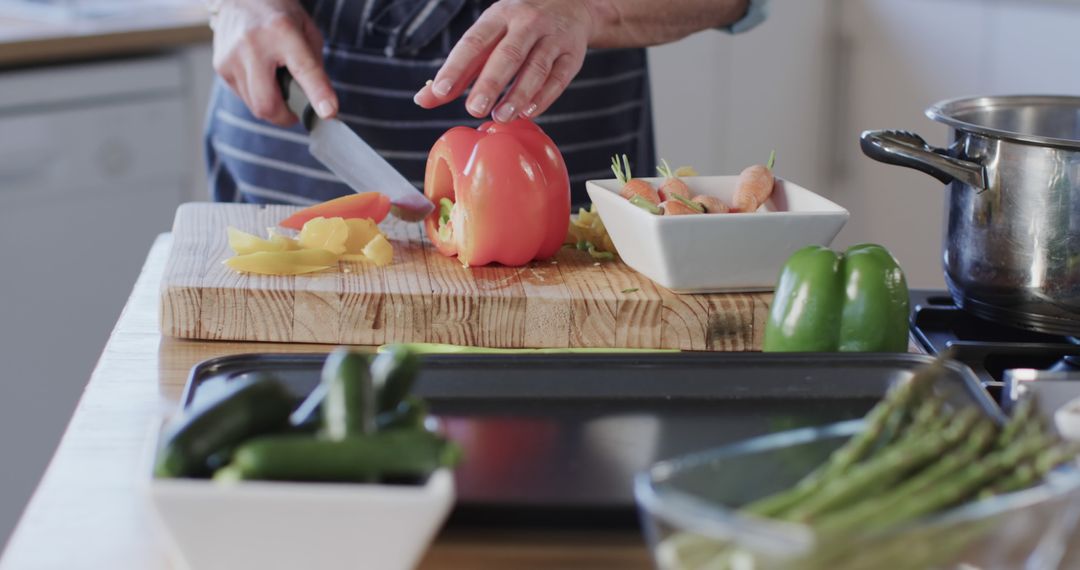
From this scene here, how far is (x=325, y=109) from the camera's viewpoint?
150 cm

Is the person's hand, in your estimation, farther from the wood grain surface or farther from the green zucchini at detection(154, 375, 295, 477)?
the green zucchini at detection(154, 375, 295, 477)

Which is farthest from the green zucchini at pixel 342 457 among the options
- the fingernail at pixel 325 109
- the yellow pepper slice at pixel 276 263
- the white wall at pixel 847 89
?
the white wall at pixel 847 89

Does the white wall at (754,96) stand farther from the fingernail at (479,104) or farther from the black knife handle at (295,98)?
the fingernail at (479,104)

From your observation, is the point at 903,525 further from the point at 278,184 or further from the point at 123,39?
the point at 123,39

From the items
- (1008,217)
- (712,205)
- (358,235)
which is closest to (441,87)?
(358,235)

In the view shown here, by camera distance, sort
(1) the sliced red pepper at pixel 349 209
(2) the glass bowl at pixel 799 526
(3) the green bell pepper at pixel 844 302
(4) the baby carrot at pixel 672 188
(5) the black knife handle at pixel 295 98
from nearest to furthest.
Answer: (2) the glass bowl at pixel 799 526
(3) the green bell pepper at pixel 844 302
(4) the baby carrot at pixel 672 188
(1) the sliced red pepper at pixel 349 209
(5) the black knife handle at pixel 295 98

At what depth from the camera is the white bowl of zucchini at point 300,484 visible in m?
0.69

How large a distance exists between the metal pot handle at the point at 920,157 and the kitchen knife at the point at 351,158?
50 cm

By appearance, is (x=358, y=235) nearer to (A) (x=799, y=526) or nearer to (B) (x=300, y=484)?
(B) (x=300, y=484)

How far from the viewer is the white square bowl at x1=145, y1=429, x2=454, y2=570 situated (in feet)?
2.27

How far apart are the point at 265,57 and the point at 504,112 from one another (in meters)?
0.35

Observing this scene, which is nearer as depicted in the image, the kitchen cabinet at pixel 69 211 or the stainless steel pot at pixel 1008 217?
the stainless steel pot at pixel 1008 217

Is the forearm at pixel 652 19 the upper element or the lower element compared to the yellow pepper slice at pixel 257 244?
upper

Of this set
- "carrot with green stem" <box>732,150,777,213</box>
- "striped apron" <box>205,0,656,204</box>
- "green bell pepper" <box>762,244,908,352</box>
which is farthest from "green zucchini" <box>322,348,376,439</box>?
"striped apron" <box>205,0,656,204</box>
